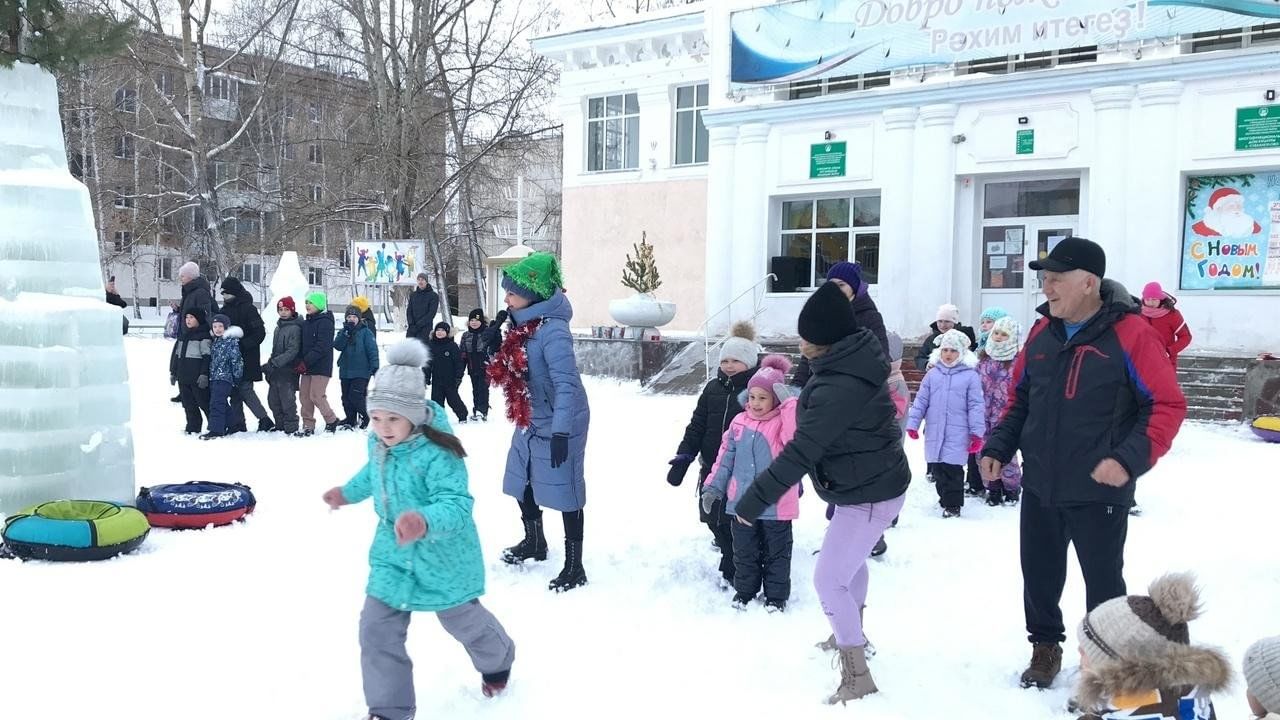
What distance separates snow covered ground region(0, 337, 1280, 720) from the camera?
13.1 ft

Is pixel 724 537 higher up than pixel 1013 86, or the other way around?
pixel 1013 86

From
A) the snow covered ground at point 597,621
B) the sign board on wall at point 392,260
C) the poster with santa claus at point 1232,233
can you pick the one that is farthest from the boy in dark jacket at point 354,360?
the poster with santa claus at point 1232,233

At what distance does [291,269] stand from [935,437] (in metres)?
14.7

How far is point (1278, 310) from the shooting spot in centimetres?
1451

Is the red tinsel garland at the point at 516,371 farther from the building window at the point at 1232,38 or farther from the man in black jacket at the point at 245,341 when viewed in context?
the building window at the point at 1232,38

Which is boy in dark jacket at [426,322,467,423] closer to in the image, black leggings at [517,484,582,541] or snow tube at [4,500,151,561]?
snow tube at [4,500,151,561]

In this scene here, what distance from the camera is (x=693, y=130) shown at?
22.1m

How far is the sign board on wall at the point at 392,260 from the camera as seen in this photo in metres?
23.3

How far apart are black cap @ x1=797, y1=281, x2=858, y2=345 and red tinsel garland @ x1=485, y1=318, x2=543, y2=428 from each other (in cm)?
202

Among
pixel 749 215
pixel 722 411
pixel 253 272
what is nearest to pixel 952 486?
pixel 722 411

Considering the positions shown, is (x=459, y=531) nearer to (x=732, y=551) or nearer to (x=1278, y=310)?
(x=732, y=551)

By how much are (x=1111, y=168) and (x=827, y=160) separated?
470 cm

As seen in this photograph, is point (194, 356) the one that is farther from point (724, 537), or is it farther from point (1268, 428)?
point (1268, 428)

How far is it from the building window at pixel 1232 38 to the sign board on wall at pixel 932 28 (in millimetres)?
279
